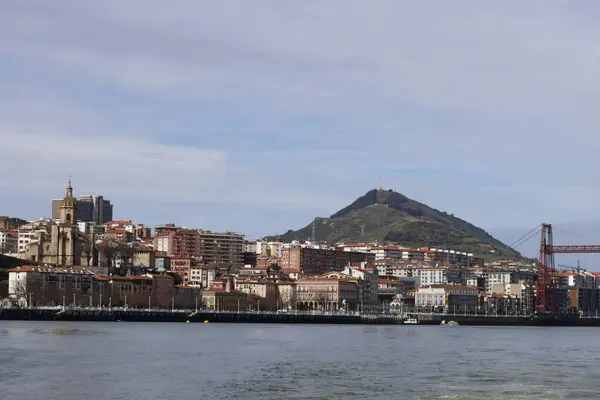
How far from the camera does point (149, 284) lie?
148 m

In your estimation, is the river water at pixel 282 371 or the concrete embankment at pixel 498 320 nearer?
the river water at pixel 282 371

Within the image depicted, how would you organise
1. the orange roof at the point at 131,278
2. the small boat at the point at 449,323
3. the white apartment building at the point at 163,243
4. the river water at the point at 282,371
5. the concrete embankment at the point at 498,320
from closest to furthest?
the river water at the point at 282,371 < the orange roof at the point at 131,278 < the small boat at the point at 449,323 < the concrete embankment at the point at 498,320 < the white apartment building at the point at 163,243

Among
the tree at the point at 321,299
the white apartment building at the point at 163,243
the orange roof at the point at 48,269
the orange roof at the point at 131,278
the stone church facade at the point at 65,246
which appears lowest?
the tree at the point at 321,299

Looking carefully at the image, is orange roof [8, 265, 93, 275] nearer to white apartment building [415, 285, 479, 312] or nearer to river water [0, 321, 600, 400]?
white apartment building [415, 285, 479, 312]

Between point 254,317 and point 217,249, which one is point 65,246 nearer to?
point 254,317

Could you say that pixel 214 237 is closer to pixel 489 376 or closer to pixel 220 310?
pixel 220 310

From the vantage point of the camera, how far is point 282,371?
47.2m

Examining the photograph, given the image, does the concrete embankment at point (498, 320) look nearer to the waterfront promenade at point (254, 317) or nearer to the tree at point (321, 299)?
the waterfront promenade at point (254, 317)

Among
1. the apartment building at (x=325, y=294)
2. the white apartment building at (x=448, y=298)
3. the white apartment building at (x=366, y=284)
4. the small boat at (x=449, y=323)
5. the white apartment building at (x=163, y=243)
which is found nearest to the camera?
the small boat at (x=449, y=323)

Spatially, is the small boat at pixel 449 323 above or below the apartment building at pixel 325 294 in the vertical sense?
below

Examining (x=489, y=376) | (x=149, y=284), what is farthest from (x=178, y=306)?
(x=489, y=376)

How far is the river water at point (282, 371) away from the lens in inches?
1513

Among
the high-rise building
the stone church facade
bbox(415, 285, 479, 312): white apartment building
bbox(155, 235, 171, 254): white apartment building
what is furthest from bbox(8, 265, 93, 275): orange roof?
bbox(415, 285, 479, 312): white apartment building

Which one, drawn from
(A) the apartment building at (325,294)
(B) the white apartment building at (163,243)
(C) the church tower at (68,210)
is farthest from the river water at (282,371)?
(B) the white apartment building at (163,243)
